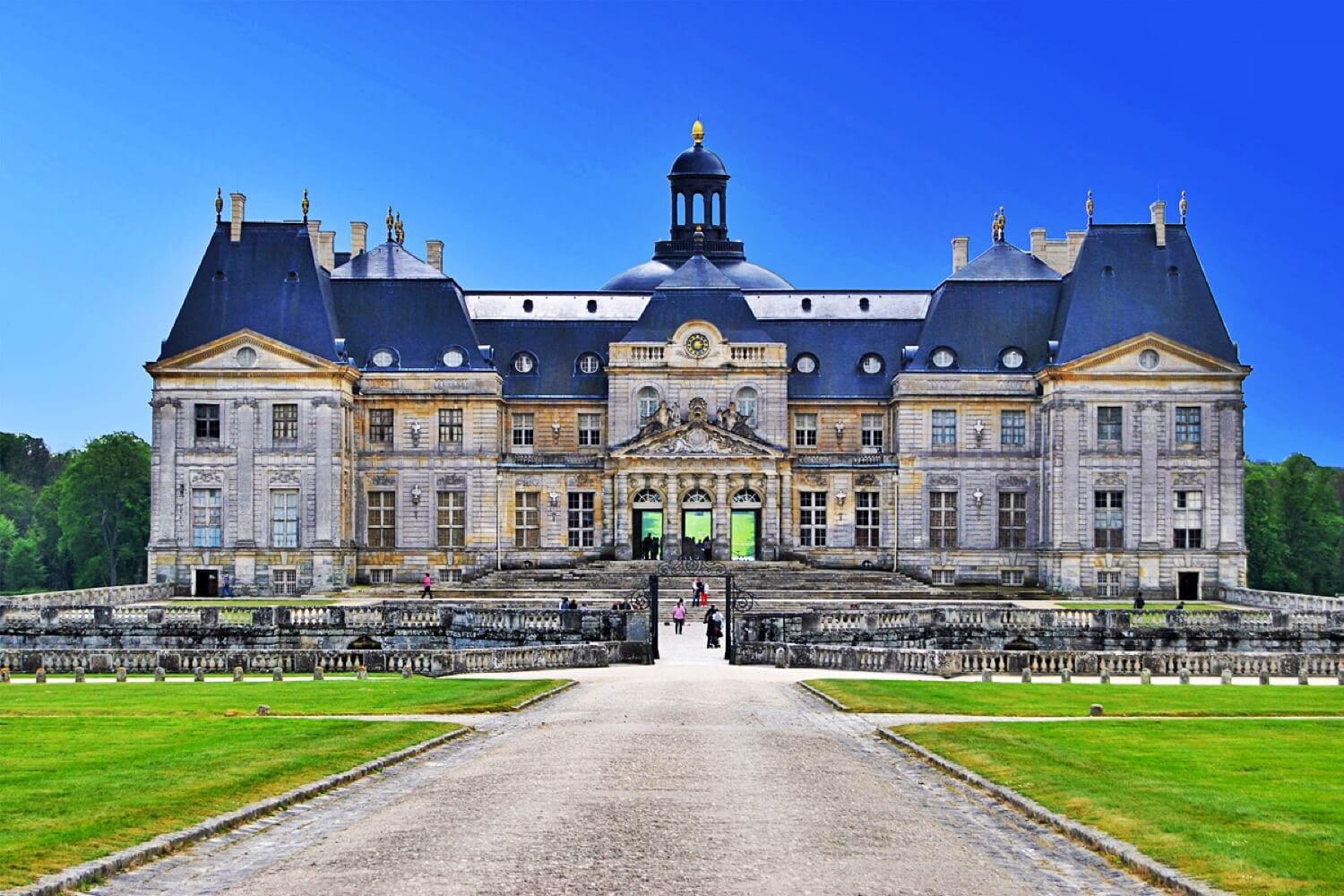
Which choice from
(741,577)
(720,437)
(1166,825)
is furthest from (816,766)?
(720,437)

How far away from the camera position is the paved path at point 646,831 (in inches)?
614

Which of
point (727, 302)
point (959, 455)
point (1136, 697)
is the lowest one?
point (1136, 697)

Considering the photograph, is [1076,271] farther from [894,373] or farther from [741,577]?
[741,577]

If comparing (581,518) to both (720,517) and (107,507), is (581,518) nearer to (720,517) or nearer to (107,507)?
(720,517)

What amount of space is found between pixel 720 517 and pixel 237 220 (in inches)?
Result: 1017

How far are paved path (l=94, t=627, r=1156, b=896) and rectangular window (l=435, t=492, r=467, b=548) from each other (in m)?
55.1

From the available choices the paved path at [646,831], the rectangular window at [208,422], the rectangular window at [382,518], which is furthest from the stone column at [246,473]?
the paved path at [646,831]

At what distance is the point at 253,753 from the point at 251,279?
59817 mm

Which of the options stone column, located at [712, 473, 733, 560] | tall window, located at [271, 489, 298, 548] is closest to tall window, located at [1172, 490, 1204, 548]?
stone column, located at [712, 473, 733, 560]

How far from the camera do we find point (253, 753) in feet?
79.0

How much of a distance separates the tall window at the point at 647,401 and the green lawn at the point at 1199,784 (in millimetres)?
52886

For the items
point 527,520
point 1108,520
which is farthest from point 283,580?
point 1108,520

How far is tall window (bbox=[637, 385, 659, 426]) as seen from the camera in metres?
82.6

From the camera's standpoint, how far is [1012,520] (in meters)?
82.0
